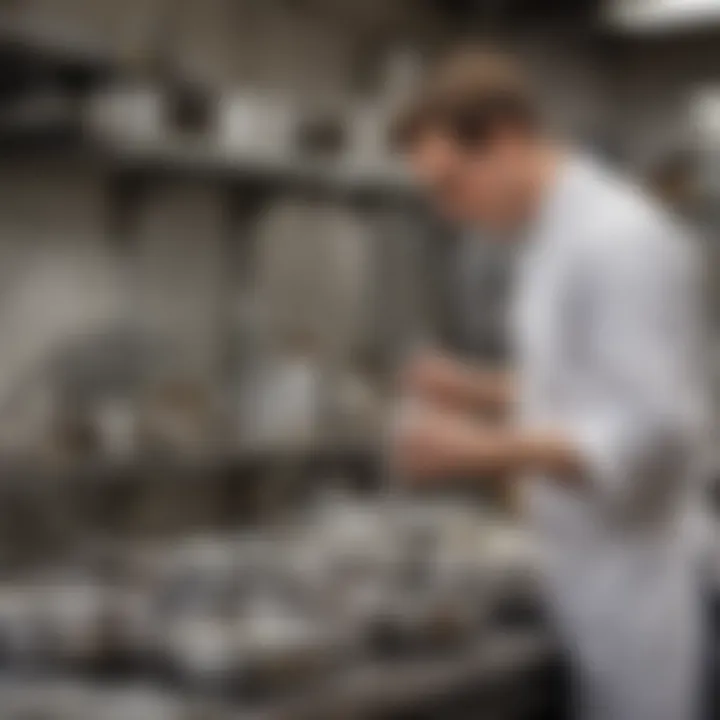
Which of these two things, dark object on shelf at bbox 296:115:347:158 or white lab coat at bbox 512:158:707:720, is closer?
white lab coat at bbox 512:158:707:720

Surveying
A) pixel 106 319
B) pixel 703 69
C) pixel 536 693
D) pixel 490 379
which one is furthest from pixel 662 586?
pixel 703 69

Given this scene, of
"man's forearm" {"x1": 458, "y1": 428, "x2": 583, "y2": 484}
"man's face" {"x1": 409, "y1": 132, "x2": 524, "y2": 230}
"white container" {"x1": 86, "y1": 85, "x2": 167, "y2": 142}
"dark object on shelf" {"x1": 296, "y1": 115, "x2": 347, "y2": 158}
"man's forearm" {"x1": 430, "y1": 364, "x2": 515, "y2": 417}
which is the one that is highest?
"dark object on shelf" {"x1": 296, "y1": 115, "x2": 347, "y2": 158}

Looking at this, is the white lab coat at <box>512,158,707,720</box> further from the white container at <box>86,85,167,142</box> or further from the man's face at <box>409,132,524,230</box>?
the white container at <box>86,85,167,142</box>

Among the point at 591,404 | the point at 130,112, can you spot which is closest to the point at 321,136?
the point at 130,112

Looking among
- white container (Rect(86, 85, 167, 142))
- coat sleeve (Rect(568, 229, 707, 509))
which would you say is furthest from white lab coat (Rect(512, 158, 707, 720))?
white container (Rect(86, 85, 167, 142))

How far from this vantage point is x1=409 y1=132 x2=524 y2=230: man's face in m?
2.02

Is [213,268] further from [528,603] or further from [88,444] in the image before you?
[528,603]

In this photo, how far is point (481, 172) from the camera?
2025 mm

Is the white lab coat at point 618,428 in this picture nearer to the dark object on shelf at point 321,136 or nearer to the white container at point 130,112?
the white container at point 130,112

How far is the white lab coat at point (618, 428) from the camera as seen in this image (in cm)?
186

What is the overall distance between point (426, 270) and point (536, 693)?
1566mm

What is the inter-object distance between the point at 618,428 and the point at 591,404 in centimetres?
7

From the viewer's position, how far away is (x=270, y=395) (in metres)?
2.84

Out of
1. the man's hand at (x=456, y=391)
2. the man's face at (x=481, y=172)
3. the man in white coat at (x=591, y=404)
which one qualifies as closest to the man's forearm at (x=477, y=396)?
the man's hand at (x=456, y=391)
